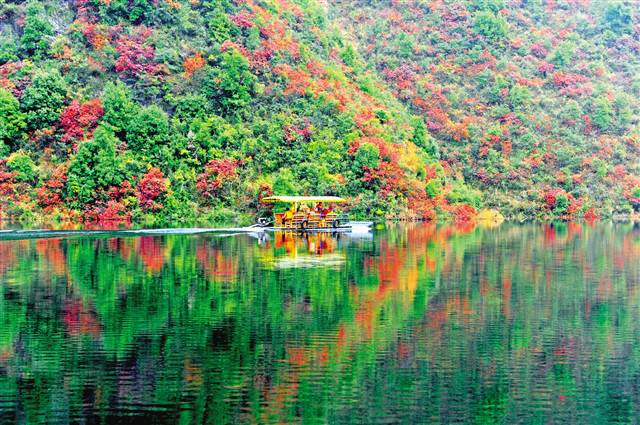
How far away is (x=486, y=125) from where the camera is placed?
11075 centimetres

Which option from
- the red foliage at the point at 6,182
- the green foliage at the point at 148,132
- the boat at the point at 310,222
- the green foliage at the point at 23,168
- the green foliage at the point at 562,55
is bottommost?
the boat at the point at 310,222

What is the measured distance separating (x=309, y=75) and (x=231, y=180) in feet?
57.3

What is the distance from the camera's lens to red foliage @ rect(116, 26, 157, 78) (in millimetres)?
85625

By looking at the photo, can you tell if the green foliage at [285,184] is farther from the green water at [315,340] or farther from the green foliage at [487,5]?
the green foliage at [487,5]

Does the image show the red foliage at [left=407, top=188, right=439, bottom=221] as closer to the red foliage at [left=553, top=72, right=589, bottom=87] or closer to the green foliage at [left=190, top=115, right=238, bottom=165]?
the green foliage at [left=190, top=115, right=238, bottom=165]

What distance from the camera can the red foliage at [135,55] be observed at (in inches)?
3371

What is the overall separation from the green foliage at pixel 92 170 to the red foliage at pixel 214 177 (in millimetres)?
7336

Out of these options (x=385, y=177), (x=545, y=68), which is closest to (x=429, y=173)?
(x=385, y=177)

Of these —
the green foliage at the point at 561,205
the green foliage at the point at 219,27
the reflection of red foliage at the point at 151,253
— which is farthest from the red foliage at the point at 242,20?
the green foliage at the point at 561,205

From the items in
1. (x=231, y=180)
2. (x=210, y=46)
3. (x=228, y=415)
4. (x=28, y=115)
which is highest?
(x=210, y=46)

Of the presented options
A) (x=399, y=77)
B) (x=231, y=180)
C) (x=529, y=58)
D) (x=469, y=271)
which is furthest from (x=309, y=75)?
(x=469, y=271)

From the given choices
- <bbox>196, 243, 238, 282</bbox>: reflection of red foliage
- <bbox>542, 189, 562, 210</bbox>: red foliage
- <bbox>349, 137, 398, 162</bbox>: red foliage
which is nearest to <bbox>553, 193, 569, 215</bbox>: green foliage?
<bbox>542, 189, 562, 210</bbox>: red foliage

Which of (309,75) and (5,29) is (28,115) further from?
(309,75)

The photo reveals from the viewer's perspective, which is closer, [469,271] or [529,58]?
[469,271]
